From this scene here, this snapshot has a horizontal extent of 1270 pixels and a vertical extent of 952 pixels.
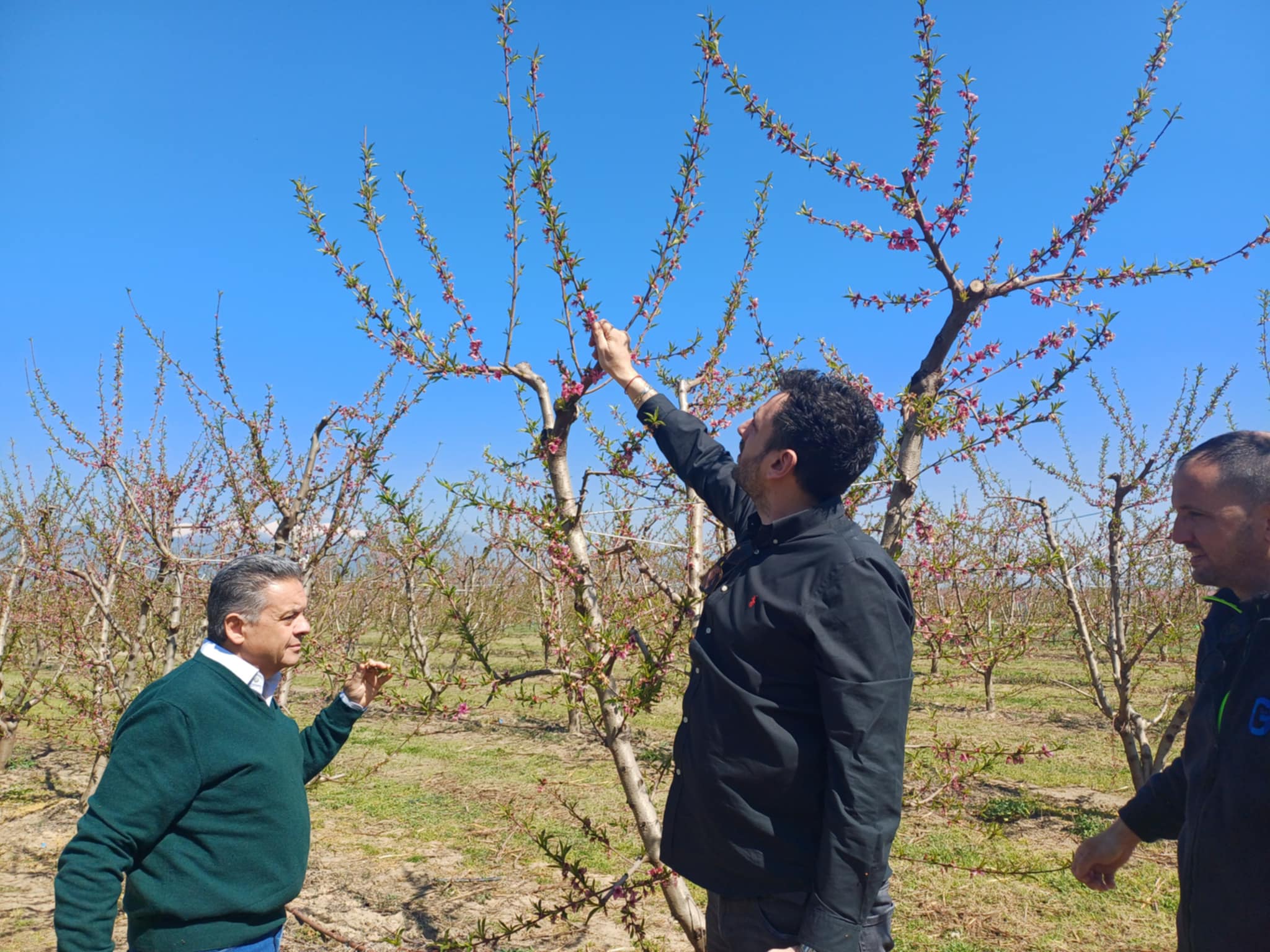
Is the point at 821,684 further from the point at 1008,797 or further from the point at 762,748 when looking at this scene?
the point at 1008,797

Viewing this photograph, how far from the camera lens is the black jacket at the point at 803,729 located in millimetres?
1492

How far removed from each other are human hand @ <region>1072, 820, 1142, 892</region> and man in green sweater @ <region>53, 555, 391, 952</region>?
78.0 inches

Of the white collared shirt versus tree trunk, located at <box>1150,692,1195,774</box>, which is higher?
the white collared shirt

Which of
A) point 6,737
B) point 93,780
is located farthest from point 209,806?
point 6,737

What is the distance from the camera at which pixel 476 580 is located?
1289cm

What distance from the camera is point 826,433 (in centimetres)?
176

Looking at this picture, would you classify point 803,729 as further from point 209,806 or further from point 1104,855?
point 209,806

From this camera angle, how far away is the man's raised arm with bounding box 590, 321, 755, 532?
221 cm

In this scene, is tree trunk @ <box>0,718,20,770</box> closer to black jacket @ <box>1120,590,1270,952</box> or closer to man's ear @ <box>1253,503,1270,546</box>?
black jacket @ <box>1120,590,1270,952</box>

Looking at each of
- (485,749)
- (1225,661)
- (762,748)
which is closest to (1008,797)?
(485,749)

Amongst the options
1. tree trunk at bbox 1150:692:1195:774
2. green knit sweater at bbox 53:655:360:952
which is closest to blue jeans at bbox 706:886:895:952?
green knit sweater at bbox 53:655:360:952

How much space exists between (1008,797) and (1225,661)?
19.2ft

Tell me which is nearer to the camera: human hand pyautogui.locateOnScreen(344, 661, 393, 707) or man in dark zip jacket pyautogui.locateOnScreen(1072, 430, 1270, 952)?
man in dark zip jacket pyautogui.locateOnScreen(1072, 430, 1270, 952)

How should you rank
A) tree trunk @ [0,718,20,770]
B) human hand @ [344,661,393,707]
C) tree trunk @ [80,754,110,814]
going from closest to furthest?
1. human hand @ [344,661,393,707]
2. tree trunk @ [80,754,110,814]
3. tree trunk @ [0,718,20,770]
